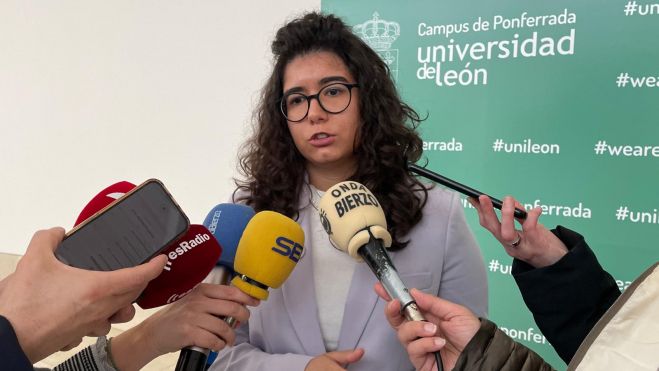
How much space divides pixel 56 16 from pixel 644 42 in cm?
257

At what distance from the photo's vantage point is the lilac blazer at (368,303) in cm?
91

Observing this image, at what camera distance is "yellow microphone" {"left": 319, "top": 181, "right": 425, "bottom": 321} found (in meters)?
0.64

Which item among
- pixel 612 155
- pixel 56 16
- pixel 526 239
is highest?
pixel 56 16

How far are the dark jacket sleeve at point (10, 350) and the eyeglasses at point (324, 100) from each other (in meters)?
0.65

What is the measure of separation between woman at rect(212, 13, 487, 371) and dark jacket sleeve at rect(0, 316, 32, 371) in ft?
1.56

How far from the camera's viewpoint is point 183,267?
2.11 ft

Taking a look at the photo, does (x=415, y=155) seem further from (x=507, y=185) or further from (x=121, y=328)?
(x=121, y=328)

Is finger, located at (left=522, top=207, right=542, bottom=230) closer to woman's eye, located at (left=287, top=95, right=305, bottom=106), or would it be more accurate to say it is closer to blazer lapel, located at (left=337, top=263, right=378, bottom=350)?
blazer lapel, located at (left=337, top=263, right=378, bottom=350)

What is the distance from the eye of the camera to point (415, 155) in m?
1.16

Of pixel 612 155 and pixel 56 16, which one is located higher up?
pixel 56 16

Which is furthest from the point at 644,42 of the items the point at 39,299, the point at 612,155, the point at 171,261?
the point at 39,299

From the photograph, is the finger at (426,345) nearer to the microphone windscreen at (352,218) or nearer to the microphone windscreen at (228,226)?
the microphone windscreen at (352,218)

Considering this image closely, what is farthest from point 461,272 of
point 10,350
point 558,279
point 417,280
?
point 10,350

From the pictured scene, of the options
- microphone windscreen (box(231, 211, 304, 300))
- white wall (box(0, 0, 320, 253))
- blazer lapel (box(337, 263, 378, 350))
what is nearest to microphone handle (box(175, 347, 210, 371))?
microphone windscreen (box(231, 211, 304, 300))
